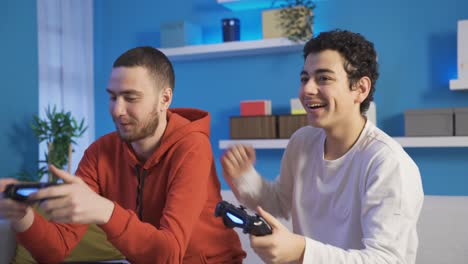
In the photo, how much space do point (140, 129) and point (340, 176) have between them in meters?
0.64

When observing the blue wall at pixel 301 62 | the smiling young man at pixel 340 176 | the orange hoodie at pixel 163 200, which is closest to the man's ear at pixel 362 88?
Result: the smiling young man at pixel 340 176

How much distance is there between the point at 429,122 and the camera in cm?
358

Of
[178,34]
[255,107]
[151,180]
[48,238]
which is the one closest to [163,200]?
[151,180]

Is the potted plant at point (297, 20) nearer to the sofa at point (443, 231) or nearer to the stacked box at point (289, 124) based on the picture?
the stacked box at point (289, 124)

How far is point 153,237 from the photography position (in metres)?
1.26

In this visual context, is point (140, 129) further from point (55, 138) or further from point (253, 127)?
point (55, 138)

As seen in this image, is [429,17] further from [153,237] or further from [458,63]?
[153,237]

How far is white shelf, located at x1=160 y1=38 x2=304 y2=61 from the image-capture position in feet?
13.3

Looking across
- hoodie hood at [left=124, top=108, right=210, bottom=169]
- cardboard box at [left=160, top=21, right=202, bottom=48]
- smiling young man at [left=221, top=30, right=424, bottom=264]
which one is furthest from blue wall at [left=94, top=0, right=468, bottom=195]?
hoodie hood at [left=124, top=108, right=210, bottom=169]

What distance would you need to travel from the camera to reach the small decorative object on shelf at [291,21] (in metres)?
3.95

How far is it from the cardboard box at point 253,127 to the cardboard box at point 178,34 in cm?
89

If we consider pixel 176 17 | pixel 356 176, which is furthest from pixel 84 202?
pixel 176 17

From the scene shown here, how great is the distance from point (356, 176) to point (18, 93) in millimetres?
3315

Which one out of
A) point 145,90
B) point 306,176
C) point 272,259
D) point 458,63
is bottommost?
point 272,259
